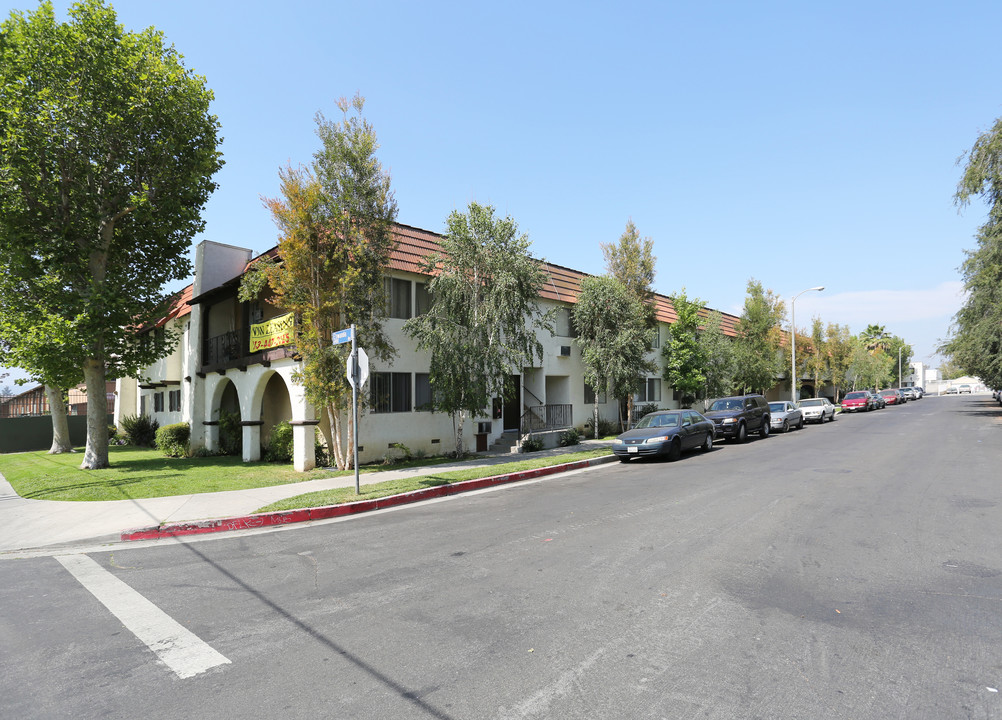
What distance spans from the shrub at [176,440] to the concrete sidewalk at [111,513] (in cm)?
879

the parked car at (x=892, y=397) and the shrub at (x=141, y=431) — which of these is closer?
the shrub at (x=141, y=431)

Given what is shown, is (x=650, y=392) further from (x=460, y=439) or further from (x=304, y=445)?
(x=304, y=445)

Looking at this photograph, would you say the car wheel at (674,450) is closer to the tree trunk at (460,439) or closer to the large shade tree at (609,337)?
the tree trunk at (460,439)

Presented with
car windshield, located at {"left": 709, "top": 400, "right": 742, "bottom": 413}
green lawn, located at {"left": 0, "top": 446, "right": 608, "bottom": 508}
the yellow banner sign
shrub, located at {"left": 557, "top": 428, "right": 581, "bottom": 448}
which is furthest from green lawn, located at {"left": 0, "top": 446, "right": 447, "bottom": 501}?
car windshield, located at {"left": 709, "top": 400, "right": 742, "bottom": 413}

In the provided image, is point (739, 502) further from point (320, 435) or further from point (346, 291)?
point (320, 435)

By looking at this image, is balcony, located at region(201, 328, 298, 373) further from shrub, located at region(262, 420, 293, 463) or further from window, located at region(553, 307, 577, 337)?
window, located at region(553, 307, 577, 337)

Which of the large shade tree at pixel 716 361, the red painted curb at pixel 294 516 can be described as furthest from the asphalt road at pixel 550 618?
the large shade tree at pixel 716 361

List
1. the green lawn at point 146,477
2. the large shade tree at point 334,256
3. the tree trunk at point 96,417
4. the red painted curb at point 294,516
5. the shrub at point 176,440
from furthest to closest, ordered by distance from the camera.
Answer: the shrub at point 176,440
the tree trunk at point 96,417
the large shade tree at point 334,256
the green lawn at point 146,477
the red painted curb at point 294,516

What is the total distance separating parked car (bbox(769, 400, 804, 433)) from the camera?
2575 centimetres

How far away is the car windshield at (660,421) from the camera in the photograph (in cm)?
1698

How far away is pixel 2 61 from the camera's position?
51.0 feet

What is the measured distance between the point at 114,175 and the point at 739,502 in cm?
1948

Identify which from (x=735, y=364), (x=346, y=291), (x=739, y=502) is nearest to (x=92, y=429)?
(x=346, y=291)

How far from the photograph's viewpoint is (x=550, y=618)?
4605 millimetres
